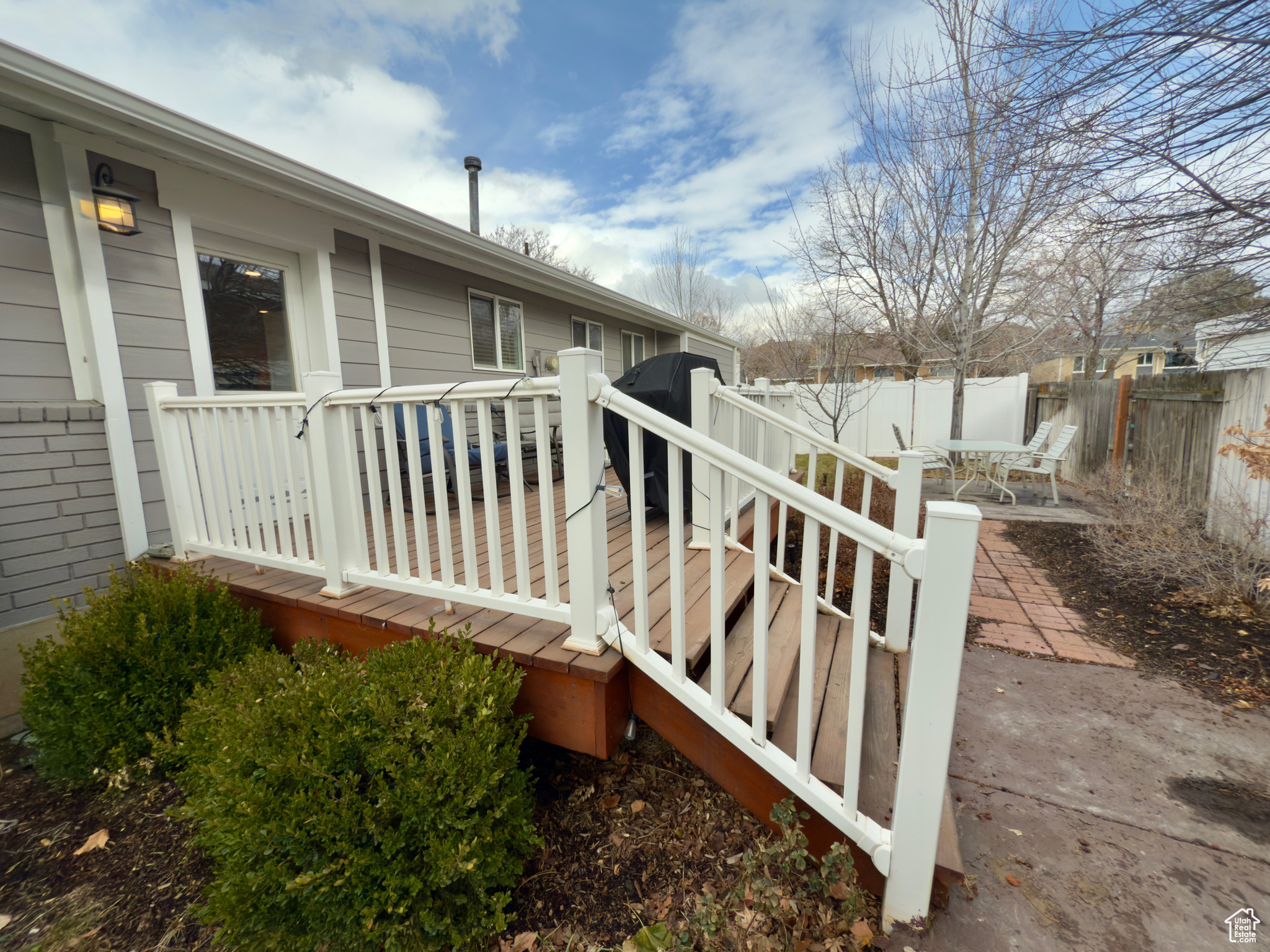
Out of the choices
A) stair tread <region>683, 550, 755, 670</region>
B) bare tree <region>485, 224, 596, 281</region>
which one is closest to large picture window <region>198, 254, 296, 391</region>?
stair tread <region>683, 550, 755, 670</region>

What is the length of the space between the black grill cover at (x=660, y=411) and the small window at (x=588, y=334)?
3.58m

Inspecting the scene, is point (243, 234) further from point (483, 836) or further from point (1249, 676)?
point (1249, 676)

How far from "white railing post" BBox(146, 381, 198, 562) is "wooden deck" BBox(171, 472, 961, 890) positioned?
43 centimetres

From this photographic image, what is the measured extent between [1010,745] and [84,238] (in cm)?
514

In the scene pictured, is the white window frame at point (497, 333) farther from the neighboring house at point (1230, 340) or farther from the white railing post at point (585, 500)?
the neighboring house at point (1230, 340)

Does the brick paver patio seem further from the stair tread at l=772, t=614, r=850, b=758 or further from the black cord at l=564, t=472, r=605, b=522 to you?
the black cord at l=564, t=472, r=605, b=522

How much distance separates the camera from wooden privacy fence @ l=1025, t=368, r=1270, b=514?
13.8 ft

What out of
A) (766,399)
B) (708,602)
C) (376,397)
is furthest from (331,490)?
(766,399)

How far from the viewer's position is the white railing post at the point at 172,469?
9.43ft

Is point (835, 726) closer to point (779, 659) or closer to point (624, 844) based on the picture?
point (779, 659)

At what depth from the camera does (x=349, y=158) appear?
8578mm

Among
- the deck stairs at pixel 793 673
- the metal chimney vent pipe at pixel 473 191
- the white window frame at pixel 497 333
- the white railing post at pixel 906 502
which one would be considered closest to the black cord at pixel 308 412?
the deck stairs at pixel 793 673

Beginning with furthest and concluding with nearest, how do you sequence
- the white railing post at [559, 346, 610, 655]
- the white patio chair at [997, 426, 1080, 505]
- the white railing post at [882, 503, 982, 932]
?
1. the white patio chair at [997, 426, 1080, 505]
2. the white railing post at [559, 346, 610, 655]
3. the white railing post at [882, 503, 982, 932]
